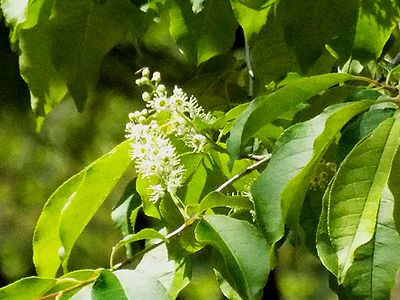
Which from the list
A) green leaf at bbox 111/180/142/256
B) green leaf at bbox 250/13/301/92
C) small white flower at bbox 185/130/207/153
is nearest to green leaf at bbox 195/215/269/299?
small white flower at bbox 185/130/207/153

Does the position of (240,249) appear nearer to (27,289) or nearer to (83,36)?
(27,289)

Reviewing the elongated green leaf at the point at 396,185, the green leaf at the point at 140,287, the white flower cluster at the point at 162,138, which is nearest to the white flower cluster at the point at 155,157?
the white flower cluster at the point at 162,138

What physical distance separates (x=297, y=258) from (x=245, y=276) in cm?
150

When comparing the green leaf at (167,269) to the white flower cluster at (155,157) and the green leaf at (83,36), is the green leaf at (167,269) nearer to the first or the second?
the white flower cluster at (155,157)

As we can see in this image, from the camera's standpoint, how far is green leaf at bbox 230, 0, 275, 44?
942 mm

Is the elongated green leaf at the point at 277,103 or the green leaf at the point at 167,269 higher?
the elongated green leaf at the point at 277,103

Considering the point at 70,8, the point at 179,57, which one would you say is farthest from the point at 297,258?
the point at 70,8

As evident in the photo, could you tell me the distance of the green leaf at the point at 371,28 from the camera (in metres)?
0.90

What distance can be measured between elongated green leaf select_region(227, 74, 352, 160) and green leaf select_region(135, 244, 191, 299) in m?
0.14

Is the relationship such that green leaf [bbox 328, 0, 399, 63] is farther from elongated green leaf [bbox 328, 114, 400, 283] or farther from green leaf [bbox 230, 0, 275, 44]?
elongated green leaf [bbox 328, 114, 400, 283]

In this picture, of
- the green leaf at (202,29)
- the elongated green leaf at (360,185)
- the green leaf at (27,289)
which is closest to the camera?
the elongated green leaf at (360,185)

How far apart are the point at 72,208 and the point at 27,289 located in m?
0.10

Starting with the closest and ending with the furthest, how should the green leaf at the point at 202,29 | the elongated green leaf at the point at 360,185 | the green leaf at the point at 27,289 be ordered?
the elongated green leaf at the point at 360,185 < the green leaf at the point at 27,289 < the green leaf at the point at 202,29

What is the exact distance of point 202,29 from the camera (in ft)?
3.40
